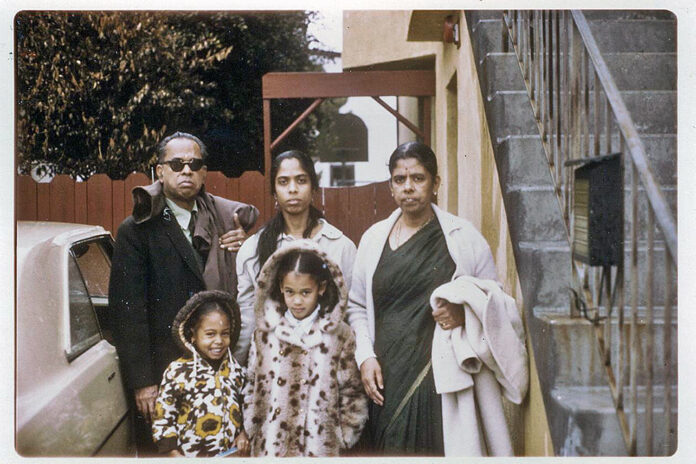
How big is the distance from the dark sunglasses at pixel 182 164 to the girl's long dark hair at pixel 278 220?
1.23ft

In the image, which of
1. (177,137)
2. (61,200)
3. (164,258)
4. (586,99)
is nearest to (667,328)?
(586,99)

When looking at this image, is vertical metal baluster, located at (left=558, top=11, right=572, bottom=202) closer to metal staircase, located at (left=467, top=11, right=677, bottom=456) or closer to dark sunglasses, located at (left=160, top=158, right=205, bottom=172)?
metal staircase, located at (left=467, top=11, right=677, bottom=456)

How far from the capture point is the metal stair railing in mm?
2451

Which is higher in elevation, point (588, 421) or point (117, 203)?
point (117, 203)

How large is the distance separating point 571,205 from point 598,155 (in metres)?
0.30

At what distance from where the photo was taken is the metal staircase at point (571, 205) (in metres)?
2.55

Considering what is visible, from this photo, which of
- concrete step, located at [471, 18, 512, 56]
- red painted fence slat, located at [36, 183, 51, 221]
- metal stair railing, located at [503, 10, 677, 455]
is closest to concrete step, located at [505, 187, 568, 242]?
metal stair railing, located at [503, 10, 677, 455]

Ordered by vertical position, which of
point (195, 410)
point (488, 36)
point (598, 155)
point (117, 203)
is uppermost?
point (488, 36)

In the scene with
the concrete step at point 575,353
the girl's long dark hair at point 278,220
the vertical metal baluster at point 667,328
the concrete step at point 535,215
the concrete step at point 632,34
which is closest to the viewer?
the vertical metal baluster at point 667,328

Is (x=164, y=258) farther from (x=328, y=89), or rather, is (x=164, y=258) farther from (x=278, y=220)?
(x=328, y=89)

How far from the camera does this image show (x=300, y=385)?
335 centimetres

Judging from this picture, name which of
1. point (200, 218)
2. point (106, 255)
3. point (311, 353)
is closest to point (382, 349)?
point (311, 353)

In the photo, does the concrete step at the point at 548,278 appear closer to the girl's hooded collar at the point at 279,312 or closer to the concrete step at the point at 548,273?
the concrete step at the point at 548,273

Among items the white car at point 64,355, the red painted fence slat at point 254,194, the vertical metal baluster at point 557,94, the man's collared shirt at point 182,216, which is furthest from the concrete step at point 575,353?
the white car at point 64,355
